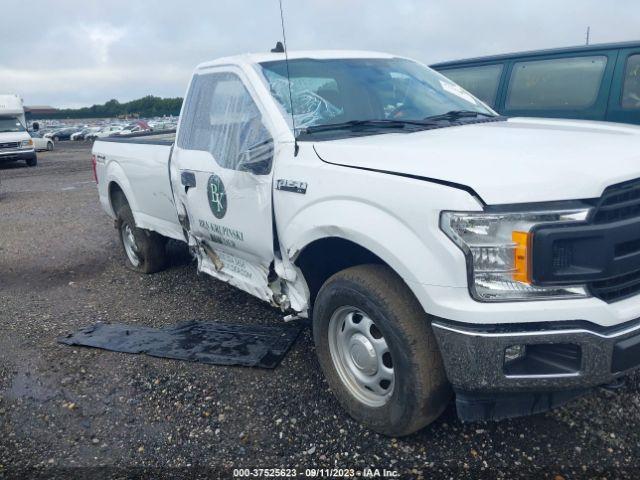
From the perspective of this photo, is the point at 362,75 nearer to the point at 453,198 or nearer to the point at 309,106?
the point at 309,106

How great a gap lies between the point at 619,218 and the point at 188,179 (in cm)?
286

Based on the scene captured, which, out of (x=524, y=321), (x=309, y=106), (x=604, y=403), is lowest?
(x=604, y=403)

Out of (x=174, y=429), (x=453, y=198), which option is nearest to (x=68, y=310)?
(x=174, y=429)

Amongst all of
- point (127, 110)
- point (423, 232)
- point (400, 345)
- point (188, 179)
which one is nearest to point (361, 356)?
point (400, 345)

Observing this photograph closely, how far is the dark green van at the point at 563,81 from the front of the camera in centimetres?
583

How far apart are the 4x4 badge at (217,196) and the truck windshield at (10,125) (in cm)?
2065

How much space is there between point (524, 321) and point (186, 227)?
2901 millimetres

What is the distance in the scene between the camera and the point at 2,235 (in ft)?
29.4

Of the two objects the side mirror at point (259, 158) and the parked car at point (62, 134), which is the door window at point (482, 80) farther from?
the parked car at point (62, 134)

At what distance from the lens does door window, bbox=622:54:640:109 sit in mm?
5773

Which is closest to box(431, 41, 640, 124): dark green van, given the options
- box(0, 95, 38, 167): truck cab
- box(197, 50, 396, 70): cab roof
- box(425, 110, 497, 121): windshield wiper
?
box(425, 110, 497, 121): windshield wiper

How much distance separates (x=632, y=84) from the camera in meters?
5.81

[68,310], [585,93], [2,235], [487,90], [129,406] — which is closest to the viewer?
[129,406]

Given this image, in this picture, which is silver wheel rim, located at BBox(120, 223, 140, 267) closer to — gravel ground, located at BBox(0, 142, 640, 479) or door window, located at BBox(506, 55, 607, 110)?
gravel ground, located at BBox(0, 142, 640, 479)
